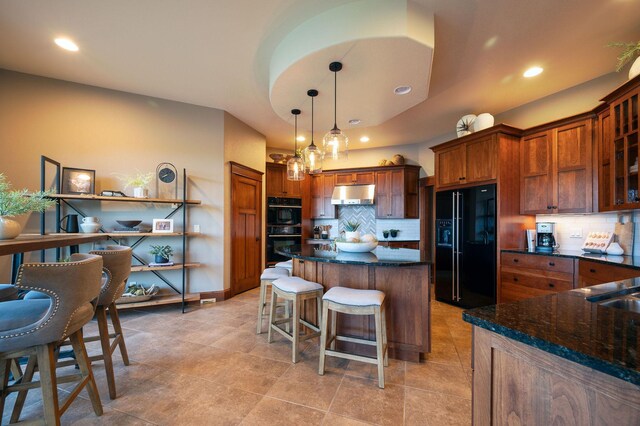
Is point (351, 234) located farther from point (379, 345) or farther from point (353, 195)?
point (353, 195)

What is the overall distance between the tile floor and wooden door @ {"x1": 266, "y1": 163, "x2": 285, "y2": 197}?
10.6 feet

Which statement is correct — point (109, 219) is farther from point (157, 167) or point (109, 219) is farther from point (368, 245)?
point (368, 245)

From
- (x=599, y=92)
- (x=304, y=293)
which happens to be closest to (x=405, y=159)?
(x=599, y=92)

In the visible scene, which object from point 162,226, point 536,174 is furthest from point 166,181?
point 536,174

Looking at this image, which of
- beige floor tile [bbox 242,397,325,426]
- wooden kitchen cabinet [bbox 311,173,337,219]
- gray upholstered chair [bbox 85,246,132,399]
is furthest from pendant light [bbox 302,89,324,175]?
wooden kitchen cabinet [bbox 311,173,337,219]

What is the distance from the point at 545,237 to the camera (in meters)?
3.30

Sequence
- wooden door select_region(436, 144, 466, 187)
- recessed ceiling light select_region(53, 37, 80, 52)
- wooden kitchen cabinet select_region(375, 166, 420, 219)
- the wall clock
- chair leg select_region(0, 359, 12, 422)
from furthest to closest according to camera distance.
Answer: wooden kitchen cabinet select_region(375, 166, 420, 219), wooden door select_region(436, 144, 466, 187), the wall clock, recessed ceiling light select_region(53, 37, 80, 52), chair leg select_region(0, 359, 12, 422)

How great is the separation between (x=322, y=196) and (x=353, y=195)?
2.58ft

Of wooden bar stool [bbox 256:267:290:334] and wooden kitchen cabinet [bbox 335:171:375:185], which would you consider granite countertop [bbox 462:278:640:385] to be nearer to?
wooden bar stool [bbox 256:267:290:334]

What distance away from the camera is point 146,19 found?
2.21m

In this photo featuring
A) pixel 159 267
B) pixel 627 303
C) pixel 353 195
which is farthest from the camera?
pixel 353 195

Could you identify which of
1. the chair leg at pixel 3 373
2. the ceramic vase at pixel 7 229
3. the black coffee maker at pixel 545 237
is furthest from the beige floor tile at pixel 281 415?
the black coffee maker at pixel 545 237

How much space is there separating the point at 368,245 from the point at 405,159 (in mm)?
3588

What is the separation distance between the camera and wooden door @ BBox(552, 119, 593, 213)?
2.89 meters
